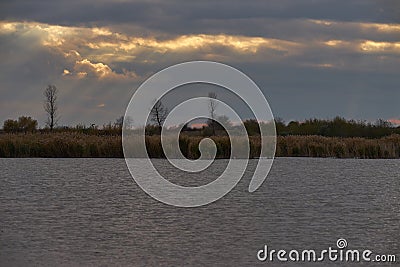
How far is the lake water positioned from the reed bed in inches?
317

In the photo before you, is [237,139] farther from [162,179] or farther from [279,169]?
[162,179]

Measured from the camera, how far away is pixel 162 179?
25.5m

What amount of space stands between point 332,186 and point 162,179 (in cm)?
597

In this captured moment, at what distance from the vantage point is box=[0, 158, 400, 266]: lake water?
1200 centimetres

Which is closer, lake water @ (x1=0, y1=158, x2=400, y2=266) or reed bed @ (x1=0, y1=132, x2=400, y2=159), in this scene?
lake water @ (x1=0, y1=158, x2=400, y2=266)

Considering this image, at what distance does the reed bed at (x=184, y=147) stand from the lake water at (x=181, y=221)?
806cm

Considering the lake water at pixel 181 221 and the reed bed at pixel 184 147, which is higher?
the reed bed at pixel 184 147

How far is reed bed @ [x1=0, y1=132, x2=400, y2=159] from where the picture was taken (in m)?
34.1

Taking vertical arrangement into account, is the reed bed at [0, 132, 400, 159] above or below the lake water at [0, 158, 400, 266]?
above

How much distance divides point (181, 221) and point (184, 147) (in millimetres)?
17927

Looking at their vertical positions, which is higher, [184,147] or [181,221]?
[184,147]

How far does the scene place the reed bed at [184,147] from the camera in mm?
34125

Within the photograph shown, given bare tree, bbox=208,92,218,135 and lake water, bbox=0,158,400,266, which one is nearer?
lake water, bbox=0,158,400,266

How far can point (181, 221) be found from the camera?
50.3 feet
